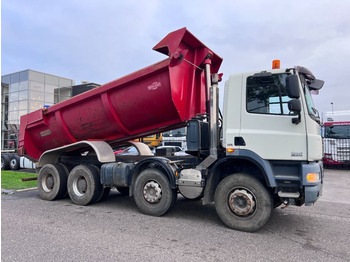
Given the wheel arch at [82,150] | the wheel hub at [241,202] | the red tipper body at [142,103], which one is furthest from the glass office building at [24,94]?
the wheel hub at [241,202]

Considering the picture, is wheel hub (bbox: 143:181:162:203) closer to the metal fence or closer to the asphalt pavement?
the asphalt pavement

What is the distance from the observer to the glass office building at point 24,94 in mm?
28594

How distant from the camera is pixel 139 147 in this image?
340 inches

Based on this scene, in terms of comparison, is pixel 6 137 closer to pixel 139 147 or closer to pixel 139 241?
pixel 139 147

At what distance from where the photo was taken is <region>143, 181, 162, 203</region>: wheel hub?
600cm

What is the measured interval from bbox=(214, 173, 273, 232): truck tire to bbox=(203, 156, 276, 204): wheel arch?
0.63ft

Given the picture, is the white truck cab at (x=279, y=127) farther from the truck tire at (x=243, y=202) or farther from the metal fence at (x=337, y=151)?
the metal fence at (x=337, y=151)

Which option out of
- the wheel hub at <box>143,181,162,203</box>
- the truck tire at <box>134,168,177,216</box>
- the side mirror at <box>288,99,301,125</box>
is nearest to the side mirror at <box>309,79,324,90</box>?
the side mirror at <box>288,99,301,125</box>

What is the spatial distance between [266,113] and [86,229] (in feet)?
12.4

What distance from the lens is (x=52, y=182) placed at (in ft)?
26.2

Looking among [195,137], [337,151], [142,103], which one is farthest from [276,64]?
[337,151]

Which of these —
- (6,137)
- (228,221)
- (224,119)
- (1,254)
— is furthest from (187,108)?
(6,137)

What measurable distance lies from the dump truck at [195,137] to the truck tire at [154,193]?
0.02m

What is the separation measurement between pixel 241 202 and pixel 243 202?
0.11ft
